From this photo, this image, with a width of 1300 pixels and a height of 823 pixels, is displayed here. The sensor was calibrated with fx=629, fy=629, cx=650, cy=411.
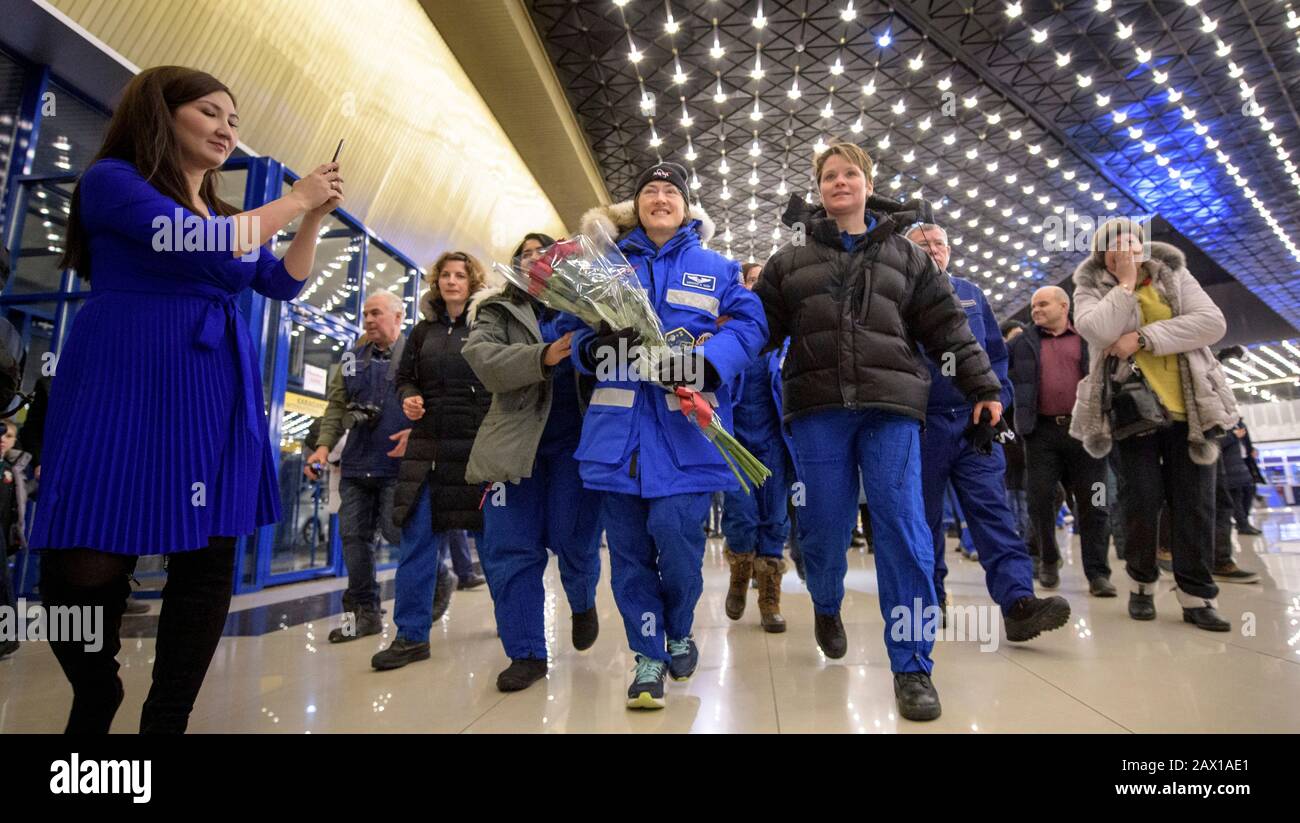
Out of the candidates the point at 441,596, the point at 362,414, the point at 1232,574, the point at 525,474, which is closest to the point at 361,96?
the point at 362,414

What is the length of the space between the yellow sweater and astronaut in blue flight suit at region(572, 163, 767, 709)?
2.16 meters

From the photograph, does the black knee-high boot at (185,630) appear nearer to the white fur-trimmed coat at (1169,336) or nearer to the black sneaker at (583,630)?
the black sneaker at (583,630)

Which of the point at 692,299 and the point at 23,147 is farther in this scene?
the point at 23,147

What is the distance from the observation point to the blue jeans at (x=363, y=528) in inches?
130

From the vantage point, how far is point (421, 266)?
9.16 metres

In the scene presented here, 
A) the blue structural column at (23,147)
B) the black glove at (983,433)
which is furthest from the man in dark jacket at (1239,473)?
the blue structural column at (23,147)

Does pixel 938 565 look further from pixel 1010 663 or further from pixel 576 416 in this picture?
pixel 576 416

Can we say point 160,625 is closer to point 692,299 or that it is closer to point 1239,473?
point 692,299

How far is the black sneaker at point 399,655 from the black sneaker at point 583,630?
2.16 feet

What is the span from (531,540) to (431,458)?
2.37ft

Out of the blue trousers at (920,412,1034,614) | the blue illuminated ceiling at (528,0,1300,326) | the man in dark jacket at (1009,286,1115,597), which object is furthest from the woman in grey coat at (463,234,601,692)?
the blue illuminated ceiling at (528,0,1300,326)

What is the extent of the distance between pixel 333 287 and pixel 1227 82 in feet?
56.2

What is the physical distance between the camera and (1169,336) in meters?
2.92

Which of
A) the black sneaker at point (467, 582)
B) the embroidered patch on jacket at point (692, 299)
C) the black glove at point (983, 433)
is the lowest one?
the black sneaker at point (467, 582)
